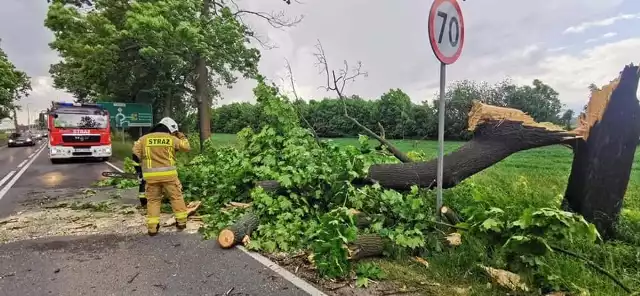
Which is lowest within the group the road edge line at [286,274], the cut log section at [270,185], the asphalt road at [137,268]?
the asphalt road at [137,268]

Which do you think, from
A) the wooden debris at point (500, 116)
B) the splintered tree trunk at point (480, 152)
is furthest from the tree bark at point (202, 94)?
the wooden debris at point (500, 116)

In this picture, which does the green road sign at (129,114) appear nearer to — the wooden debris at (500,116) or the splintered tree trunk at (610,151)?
the wooden debris at (500,116)

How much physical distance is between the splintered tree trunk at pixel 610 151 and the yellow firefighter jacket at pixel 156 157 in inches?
201

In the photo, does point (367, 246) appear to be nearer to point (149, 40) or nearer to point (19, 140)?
point (149, 40)

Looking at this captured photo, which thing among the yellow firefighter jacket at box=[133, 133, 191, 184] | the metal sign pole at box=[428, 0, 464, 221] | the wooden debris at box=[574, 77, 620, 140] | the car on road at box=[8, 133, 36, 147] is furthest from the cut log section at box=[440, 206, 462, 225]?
the car on road at box=[8, 133, 36, 147]

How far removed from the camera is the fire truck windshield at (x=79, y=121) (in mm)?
16016

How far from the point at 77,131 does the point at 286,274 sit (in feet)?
A: 52.3

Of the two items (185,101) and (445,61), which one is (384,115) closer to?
(185,101)

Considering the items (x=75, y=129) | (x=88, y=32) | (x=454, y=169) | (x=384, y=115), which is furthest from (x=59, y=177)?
(x=384, y=115)

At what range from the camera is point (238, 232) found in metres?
4.66

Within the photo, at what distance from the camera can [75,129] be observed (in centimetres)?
1628

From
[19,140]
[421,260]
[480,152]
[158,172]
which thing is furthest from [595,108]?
[19,140]

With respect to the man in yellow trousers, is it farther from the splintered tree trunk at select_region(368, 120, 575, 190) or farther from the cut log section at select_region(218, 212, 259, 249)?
the splintered tree trunk at select_region(368, 120, 575, 190)

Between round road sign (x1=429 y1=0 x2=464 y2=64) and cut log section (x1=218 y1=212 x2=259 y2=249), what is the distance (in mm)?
2914
